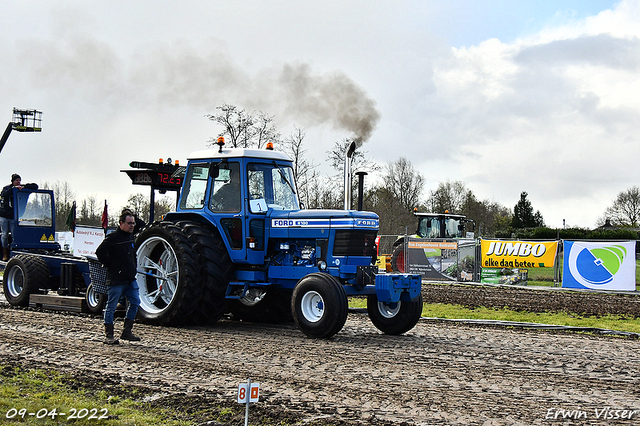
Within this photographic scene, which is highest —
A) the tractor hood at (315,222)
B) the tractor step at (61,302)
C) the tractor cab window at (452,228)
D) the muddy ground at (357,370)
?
the tractor cab window at (452,228)

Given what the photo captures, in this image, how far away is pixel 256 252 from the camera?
422 inches

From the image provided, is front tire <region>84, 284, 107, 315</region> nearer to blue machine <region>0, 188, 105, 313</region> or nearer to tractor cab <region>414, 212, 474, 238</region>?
blue machine <region>0, 188, 105, 313</region>

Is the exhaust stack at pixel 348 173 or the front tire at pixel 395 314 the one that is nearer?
the exhaust stack at pixel 348 173

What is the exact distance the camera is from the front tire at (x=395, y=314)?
33.2 feet

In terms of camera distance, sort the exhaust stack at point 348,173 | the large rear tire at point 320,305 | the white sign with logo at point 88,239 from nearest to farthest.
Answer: the large rear tire at point 320,305 < the exhaust stack at point 348,173 < the white sign with logo at point 88,239

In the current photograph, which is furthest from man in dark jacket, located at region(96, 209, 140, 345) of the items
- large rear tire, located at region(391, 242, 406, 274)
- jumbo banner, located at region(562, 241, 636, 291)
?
large rear tire, located at region(391, 242, 406, 274)

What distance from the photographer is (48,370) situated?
22.9 feet

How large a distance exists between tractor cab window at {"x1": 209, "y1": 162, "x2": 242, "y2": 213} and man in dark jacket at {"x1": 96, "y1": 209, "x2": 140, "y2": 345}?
6.10 feet

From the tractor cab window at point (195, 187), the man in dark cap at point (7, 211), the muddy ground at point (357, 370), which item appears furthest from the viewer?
the man in dark cap at point (7, 211)

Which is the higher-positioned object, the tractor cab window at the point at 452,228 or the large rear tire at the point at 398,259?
the tractor cab window at the point at 452,228

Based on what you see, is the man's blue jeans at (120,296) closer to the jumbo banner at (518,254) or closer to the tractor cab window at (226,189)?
the tractor cab window at (226,189)

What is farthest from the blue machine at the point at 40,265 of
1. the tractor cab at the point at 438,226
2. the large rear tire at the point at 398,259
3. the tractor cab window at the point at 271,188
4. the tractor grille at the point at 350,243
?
the tractor cab at the point at 438,226

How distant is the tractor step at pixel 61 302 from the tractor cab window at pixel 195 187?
269 centimetres

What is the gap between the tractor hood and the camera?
10117mm
